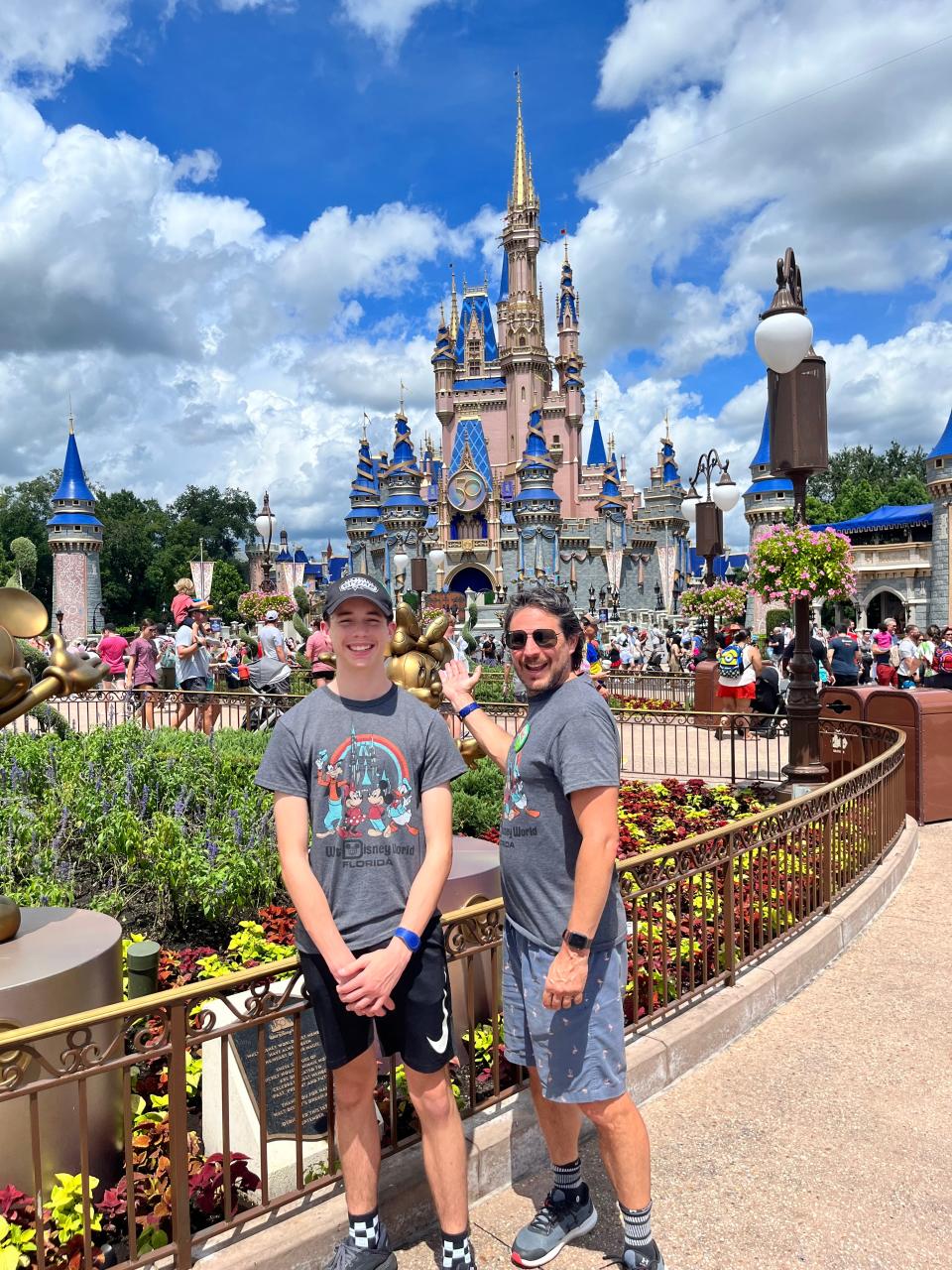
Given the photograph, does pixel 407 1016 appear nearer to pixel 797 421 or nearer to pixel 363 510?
pixel 797 421

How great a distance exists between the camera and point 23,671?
2.75m

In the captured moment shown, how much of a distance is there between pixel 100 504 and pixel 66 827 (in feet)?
238

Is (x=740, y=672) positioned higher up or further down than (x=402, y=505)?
further down

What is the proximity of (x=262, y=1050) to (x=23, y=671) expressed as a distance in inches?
54.8

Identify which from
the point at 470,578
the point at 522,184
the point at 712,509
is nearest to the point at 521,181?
the point at 522,184

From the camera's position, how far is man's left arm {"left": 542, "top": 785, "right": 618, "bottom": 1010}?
230 cm

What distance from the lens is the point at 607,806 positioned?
2.34 m

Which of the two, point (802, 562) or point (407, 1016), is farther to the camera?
point (802, 562)

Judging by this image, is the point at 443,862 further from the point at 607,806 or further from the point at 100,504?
the point at 100,504

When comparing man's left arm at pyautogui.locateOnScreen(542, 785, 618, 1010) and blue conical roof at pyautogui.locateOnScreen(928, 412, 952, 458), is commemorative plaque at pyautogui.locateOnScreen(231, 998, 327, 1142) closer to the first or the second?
man's left arm at pyautogui.locateOnScreen(542, 785, 618, 1010)

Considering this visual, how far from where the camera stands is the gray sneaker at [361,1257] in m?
2.37

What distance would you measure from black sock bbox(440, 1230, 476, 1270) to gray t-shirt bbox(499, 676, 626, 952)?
2.74ft

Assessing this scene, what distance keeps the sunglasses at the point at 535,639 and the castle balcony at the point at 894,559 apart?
4703 centimetres

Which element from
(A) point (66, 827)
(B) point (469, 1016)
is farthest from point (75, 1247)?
(A) point (66, 827)
